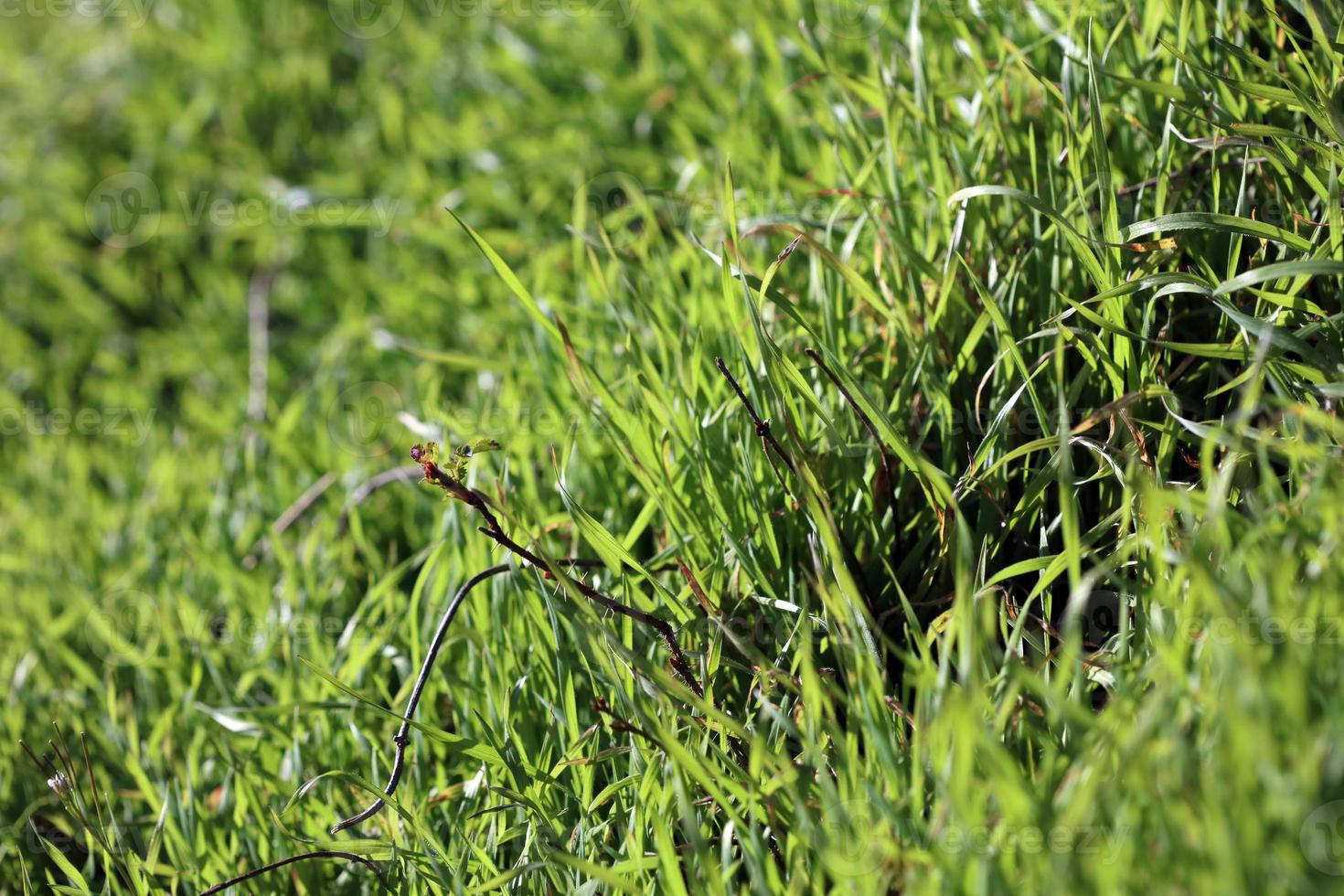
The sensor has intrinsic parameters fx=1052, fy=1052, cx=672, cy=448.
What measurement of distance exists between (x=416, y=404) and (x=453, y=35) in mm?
1222

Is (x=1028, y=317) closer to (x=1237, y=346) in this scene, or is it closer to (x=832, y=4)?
(x=1237, y=346)

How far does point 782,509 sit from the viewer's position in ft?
4.15

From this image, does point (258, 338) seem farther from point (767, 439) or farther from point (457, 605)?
point (767, 439)

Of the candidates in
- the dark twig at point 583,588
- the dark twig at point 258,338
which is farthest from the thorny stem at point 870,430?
the dark twig at point 258,338

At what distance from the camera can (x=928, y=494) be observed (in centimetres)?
118

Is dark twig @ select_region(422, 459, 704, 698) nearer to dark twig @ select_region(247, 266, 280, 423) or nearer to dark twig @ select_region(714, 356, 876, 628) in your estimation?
dark twig @ select_region(714, 356, 876, 628)

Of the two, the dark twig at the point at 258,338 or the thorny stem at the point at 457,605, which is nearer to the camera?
the thorny stem at the point at 457,605

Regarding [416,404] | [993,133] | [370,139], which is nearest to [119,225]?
[370,139]

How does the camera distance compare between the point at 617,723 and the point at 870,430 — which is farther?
the point at 870,430

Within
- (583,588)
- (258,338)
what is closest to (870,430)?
(583,588)

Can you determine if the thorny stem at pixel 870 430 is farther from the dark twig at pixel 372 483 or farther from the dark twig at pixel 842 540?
the dark twig at pixel 372 483

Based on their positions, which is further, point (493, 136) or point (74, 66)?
point (74, 66)

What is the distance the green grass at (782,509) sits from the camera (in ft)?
2.81

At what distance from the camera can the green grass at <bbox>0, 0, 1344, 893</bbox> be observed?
0.86m
